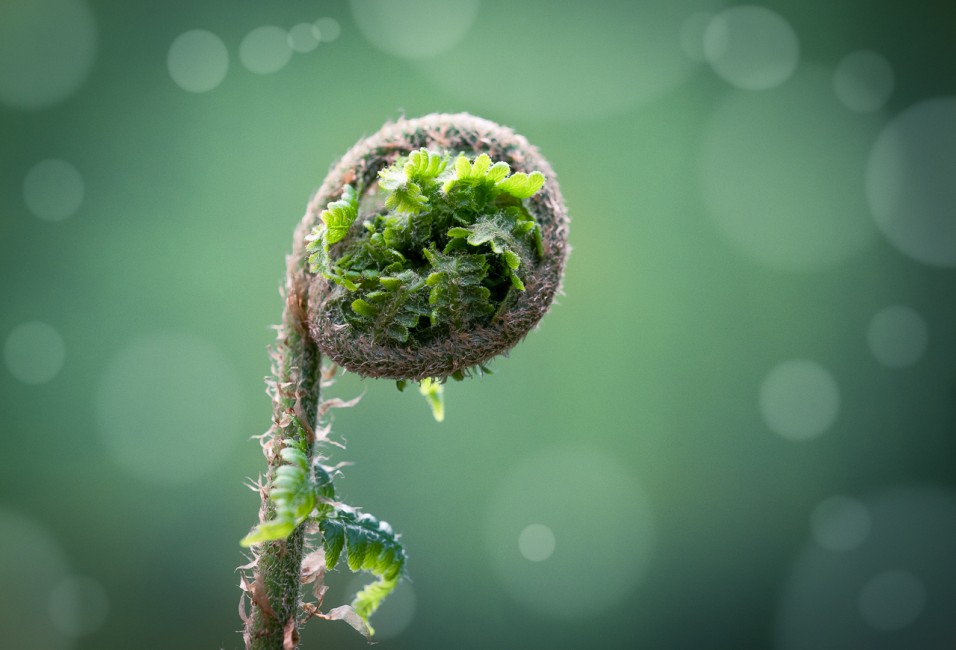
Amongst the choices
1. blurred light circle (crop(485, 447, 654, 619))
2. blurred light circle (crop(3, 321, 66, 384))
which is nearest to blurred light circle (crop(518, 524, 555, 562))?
blurred light circle (crop(485, 447, 654, 619))

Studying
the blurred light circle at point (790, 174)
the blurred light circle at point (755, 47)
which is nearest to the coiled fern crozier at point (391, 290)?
the blurred light circle at point (790, 174)

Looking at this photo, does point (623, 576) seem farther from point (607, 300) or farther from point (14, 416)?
point (14, 416)

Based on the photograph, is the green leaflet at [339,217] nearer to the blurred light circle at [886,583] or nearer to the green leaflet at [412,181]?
the green leaflet at [412,181]

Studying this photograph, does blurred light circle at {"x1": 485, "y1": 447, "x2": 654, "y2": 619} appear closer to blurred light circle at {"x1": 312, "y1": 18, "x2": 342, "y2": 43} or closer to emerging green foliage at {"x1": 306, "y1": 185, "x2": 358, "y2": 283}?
blurred light circle at {"x1": 312, "y1": 18, "x2": 342, "y2": 43}

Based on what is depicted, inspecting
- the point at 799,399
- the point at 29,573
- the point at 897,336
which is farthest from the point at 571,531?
the point at 29,573

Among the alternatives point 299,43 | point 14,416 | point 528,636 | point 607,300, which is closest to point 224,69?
point 299,43

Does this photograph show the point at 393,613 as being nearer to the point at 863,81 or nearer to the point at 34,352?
the point at 34,352

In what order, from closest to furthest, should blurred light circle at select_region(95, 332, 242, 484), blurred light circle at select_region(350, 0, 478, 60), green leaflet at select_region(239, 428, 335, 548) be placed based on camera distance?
green leaflet at select_region(239, 428, 335, 548)
blurred light circle at select_region(95, 332, 242, 484)
blurred light circle at select_region(350, 0, 478, 60)
